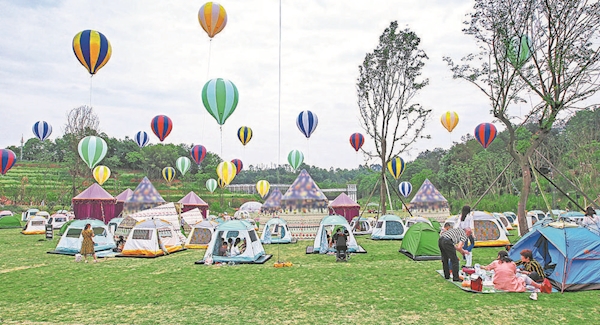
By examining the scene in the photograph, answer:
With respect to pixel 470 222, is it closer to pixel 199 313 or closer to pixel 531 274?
pixel 531 274

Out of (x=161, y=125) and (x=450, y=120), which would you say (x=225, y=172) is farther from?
(x=450, y=120)

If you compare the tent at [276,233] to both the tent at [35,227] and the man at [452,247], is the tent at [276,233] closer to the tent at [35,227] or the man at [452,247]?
the man at [452,247]

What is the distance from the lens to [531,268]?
8.60 m

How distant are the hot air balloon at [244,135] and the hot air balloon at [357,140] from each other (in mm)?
7737

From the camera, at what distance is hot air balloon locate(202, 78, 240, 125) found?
15922 millimetres

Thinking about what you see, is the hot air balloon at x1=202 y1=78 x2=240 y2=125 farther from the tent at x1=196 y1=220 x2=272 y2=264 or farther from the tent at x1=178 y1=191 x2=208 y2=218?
the tent at x1=178 y1=191 x2=208 y2=218

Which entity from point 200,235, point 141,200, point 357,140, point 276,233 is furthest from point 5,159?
point 357,140

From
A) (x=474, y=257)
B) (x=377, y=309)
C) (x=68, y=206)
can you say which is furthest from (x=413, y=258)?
(x=68, y=206)

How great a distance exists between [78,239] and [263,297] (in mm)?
10691

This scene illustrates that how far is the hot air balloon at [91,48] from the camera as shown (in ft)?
53.5

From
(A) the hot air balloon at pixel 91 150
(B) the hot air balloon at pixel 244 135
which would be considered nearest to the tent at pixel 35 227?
(A) the hot air balloon at pixel 91 150

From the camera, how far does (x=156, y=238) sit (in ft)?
47.6

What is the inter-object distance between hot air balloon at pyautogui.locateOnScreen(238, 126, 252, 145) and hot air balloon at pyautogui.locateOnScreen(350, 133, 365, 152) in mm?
7737

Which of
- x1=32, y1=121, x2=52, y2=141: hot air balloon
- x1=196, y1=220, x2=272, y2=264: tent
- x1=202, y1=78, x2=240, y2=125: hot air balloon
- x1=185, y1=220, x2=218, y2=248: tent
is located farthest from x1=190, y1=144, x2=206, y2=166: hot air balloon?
x1=196, y1=220, x2=272, y2=264: tent
